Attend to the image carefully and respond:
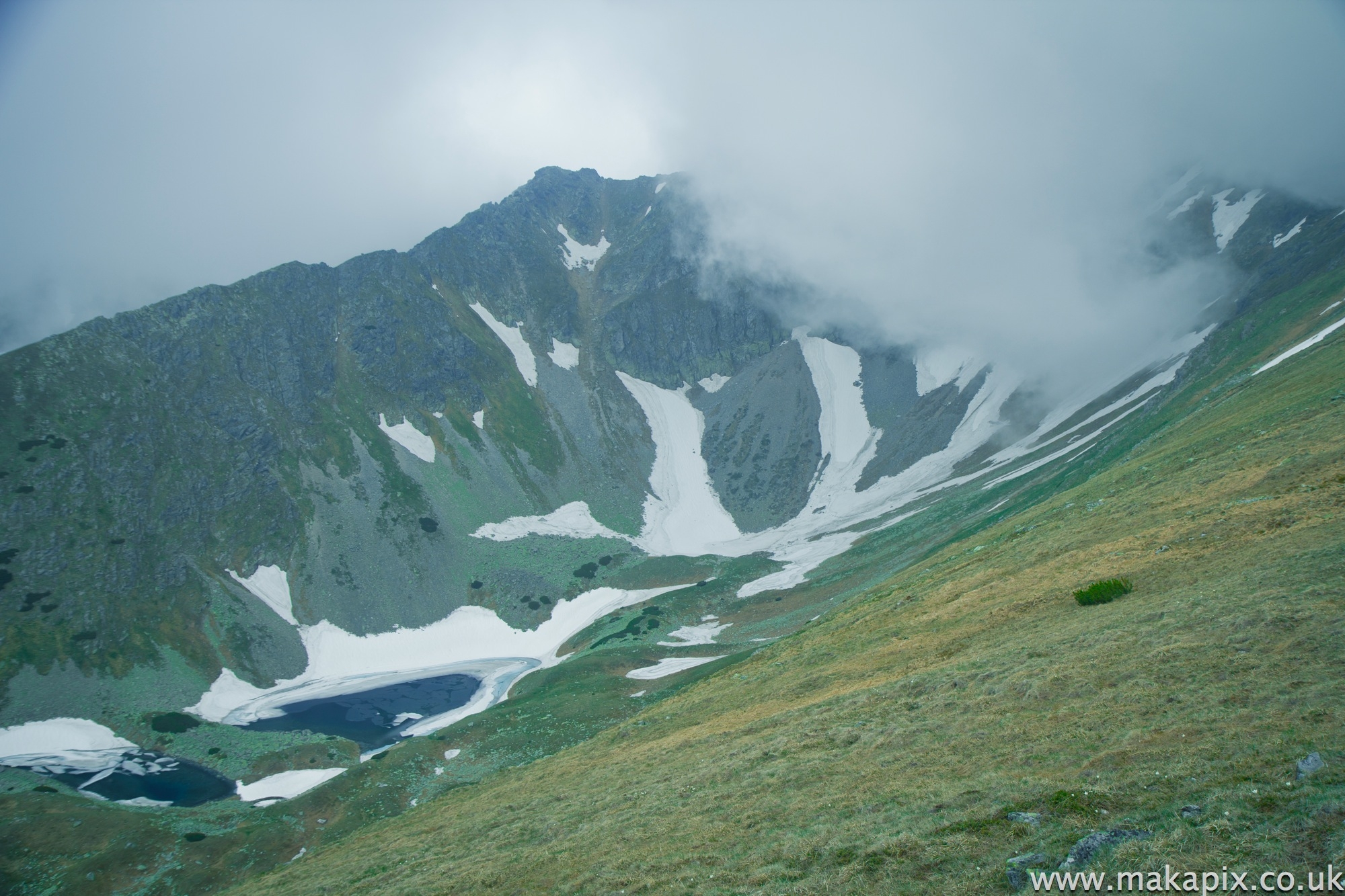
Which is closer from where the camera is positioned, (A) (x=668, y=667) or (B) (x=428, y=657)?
(A) (x=668, y=667)

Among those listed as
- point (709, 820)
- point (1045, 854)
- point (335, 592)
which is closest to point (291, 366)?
point (335, 592)

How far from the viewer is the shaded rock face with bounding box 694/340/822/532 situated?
145125 millimetres

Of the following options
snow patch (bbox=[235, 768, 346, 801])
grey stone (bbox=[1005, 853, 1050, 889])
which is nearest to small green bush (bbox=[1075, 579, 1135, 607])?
grey stone (bbox=[1005, 853, 1050, 889])

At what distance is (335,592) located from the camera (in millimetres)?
104188

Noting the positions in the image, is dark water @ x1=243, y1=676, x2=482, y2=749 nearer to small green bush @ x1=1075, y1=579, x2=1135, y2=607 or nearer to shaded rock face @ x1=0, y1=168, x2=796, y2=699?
shaded rock face @ x1=0, y1=168, x2=796, y2=699

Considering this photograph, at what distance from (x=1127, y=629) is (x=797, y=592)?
67.7 meters

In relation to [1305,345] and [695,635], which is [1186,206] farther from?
[695,635]

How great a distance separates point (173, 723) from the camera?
245ft

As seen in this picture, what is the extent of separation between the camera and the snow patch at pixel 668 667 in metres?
66.1

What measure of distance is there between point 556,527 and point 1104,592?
365 ft

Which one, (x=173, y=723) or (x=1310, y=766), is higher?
(x=173, y=723)

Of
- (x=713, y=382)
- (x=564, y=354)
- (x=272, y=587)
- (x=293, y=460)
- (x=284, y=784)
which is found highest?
(x=564, y=354)

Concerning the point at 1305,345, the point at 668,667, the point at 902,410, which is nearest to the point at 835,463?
the point at 902,410

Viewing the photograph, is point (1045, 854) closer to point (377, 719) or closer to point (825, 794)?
point (825, 794)
